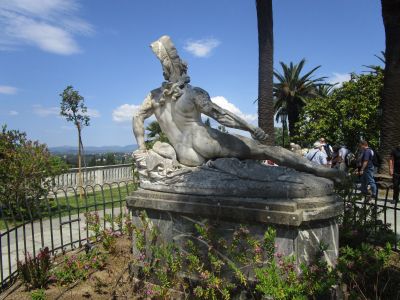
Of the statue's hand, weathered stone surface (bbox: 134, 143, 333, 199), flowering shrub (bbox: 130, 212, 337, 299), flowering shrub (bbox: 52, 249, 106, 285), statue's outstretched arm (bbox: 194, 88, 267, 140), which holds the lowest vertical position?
flowering shrub (bbox: 52, 249, 106, 285)

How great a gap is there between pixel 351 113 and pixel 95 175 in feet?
51.2

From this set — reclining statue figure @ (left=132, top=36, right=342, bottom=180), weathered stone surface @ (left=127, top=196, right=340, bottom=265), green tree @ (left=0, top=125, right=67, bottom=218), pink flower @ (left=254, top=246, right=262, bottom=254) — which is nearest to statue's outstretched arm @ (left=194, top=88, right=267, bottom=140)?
reclining statue figure @ (left=132, top=36, right=342, bottom=180)

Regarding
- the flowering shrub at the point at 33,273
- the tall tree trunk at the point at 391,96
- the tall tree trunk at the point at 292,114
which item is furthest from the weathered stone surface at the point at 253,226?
the tall tree trunk at the point at 292,114

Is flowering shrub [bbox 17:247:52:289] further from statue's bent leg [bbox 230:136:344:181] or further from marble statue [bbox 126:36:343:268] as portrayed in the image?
statue's bent leg [bbox 230:136:344:181]

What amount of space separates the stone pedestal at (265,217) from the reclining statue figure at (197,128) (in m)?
0.55

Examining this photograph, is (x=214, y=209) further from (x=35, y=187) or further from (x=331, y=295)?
(x=35, y=187)

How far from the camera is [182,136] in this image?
4586 mm

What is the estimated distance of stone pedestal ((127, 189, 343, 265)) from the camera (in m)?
3.50

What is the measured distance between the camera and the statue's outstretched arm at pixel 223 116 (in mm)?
4262

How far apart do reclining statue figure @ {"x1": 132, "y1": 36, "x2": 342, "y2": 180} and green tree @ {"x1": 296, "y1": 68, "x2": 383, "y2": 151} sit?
19758mm

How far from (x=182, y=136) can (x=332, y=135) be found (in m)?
20.9

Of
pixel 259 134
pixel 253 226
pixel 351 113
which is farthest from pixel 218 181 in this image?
pixel 351 113

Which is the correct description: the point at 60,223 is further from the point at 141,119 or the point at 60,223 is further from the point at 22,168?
the point at 22,168

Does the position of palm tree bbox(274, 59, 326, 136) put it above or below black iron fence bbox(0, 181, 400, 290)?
above
